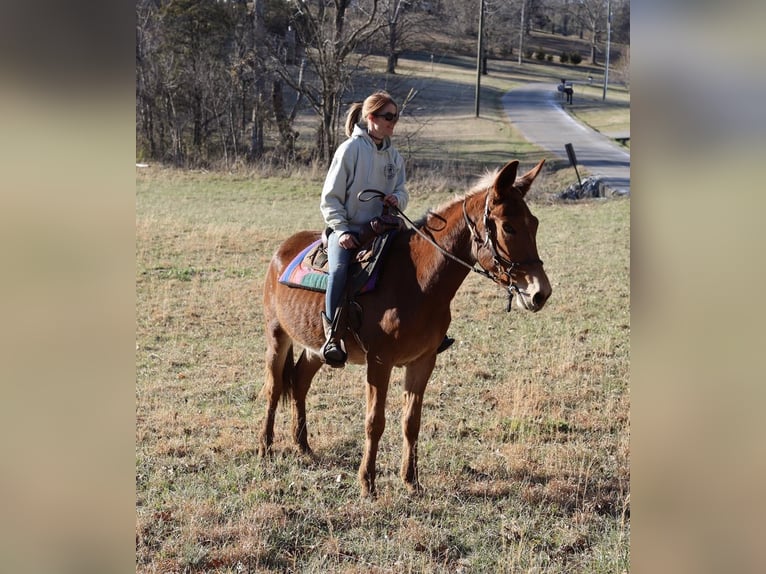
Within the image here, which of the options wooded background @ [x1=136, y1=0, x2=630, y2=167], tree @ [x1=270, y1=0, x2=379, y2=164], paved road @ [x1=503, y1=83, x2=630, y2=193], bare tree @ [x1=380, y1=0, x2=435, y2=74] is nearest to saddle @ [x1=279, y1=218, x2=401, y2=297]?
paved road @ [x1=503, y1=83, x2=630, y2=193]

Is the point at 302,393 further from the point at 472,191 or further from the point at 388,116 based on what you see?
the point at 388,116

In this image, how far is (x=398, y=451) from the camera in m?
5.78

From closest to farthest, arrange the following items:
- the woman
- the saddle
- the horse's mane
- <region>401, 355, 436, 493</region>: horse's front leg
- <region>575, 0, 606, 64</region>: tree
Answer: the horse's mane < the woman < the saddle < <region>401, 355, 436, 493</region>: horse's front leg < <region>575, 0, 606, 64</region>: tree

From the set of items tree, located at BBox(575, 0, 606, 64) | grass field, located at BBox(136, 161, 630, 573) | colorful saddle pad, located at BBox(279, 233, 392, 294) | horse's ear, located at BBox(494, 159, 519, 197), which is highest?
tree, located at BBox(575, 0, 606, 64)

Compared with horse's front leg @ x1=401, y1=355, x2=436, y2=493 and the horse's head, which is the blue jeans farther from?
the horse's head

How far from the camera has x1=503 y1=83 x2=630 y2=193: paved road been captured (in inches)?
1012

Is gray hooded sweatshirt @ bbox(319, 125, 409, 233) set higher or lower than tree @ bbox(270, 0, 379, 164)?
lower

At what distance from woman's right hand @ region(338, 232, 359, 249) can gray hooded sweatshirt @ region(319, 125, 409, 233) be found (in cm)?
7

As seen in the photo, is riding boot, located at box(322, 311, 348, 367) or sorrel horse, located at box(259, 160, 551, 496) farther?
riding boot, located at box(322, 311, 348, 367)

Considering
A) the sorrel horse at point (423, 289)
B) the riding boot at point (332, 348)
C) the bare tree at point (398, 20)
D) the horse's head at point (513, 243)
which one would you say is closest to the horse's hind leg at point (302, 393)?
the sorrel horse at point (423, 289)
